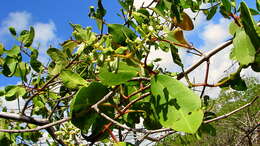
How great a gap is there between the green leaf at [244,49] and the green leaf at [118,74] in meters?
0.21

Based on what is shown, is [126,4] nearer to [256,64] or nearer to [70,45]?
[70,45]

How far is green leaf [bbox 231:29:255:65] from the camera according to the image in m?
0.61

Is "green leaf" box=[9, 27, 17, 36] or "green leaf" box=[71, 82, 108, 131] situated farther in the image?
"green leaf" box=[9, 27, 17, 36]

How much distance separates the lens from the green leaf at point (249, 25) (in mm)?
585

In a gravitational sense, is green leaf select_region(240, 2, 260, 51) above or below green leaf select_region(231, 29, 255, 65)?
above

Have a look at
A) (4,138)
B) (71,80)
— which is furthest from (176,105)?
(4,138)

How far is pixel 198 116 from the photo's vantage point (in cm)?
56

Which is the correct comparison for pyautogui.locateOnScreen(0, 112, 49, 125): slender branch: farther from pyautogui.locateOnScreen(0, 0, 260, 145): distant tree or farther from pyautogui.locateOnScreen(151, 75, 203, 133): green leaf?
pyautogui.locateOnScreen(151, 75, 203, 133): green leaf

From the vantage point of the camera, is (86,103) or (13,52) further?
(13,52)

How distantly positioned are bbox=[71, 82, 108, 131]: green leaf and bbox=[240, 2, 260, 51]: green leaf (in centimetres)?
32

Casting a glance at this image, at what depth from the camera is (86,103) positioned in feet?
2.27

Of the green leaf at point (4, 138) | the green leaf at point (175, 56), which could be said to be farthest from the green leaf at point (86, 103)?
the green leaf at point (4, 138)

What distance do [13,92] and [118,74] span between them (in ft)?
1.46

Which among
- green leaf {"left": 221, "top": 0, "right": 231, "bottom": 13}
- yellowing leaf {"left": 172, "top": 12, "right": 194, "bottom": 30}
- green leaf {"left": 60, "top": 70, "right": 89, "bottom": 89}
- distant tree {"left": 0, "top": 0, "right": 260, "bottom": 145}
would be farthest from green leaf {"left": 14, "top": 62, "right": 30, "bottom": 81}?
green leaf {"left": 221, "top": 0, "right": 231, "bottom": 13}
